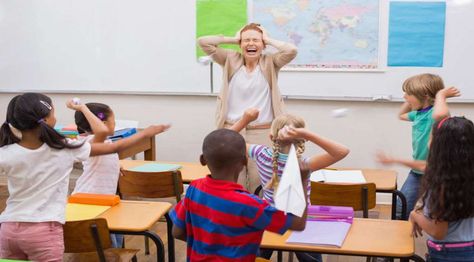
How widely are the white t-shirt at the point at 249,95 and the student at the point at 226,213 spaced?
1.90m

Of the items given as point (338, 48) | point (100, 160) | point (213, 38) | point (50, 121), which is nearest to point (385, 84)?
point (338, 48)

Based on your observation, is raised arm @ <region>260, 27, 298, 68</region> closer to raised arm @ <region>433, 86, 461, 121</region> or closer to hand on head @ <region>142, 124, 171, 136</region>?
raised arm @ <region>433, 86, 461, 121</region>

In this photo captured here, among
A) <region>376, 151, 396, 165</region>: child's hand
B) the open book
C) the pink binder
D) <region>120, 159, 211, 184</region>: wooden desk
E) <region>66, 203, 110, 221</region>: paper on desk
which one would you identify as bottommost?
<region>120, 159, 211, 184</region>: wooden desk

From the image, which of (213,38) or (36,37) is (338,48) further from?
(36,37)

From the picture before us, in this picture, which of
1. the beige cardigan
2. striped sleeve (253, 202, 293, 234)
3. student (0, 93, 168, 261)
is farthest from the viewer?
the beige cardigan

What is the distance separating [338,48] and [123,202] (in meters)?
2.63

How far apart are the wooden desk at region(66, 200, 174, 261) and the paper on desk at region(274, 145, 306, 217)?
987 millimetres

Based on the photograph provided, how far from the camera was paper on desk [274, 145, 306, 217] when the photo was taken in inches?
61.9

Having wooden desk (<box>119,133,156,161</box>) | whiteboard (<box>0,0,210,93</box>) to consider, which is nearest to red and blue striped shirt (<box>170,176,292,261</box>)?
wooden desk (<box>119,133,156,161</box>)

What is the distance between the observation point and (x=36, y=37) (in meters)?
5.41

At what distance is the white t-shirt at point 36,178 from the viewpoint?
2234 mm

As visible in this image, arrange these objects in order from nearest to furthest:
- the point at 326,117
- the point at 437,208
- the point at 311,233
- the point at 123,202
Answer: the point at 437,208 → the point at 311,233 → the point at 123,202 → the point at 326,117

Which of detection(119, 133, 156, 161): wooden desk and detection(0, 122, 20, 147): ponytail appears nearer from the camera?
detection(0, 122, 20, 147): ponytail

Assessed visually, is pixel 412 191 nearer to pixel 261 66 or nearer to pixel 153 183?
pixel 261 66
